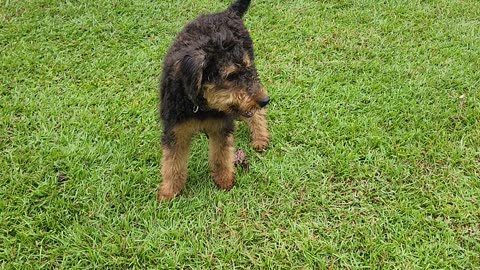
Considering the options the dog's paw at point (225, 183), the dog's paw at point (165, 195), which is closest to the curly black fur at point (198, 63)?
the dog's paw at point (165, 195)

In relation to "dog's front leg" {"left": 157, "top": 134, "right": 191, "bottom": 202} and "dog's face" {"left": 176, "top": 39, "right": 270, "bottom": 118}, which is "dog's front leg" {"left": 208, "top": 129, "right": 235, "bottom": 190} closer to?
"dog's front leg" {"left": 157, "top": 134, "right": 191, "bottom": 202}

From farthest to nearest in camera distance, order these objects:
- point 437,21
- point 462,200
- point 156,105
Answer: point 437,21, point 156,105, point 462,200

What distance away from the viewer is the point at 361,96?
176 inches

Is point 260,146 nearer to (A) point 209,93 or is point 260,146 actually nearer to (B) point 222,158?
(B) point 222,158

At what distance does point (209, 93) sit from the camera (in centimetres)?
283

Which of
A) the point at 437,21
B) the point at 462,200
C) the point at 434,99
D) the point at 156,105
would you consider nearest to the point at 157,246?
the point at 156,105

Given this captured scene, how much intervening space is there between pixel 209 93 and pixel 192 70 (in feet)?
0.79

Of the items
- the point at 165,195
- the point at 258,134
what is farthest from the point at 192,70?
the point at 258,134

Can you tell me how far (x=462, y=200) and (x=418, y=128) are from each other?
2.85ft

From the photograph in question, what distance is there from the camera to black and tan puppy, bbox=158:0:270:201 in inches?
108

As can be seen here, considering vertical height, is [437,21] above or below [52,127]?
above

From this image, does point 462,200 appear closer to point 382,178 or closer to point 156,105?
point 382,178

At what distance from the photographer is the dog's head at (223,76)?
2.68m

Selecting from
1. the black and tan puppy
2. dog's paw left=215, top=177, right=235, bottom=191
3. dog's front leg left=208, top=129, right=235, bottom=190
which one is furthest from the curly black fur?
dog's paw left=215, top=177, right=235, bottom=191
